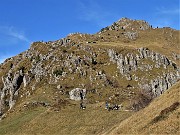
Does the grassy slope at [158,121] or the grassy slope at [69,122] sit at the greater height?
the grassy slope at [158,121]

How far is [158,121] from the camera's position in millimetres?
56031

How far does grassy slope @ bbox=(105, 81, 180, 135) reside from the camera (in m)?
50.1

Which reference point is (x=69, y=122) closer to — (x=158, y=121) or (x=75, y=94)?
(x=158, y=121)

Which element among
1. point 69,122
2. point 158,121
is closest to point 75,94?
point 69,122

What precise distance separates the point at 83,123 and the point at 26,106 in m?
59.1

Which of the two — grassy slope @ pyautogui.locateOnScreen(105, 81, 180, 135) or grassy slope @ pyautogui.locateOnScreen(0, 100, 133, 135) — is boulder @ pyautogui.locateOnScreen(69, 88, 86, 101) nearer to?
grassy slope @ pyautogui.locateOnScreen(0, 100, 133, 135)

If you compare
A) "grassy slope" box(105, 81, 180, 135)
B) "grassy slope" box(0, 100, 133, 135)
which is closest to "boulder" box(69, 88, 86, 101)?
"grassy slope" box(0, 100, 133, 135)

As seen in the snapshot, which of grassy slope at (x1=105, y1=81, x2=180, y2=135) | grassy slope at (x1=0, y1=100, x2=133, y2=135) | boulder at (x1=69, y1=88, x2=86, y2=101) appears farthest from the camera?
boulder at (x1=69, y1=88, x2=86, y2=101)

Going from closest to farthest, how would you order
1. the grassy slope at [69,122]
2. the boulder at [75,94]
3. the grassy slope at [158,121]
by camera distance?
the grassy slope at [158,121], the grassy slope at [69,122], the boulder at [75,94]

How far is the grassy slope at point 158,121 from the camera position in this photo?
164 ft

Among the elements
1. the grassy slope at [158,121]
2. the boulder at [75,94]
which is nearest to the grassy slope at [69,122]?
the grassy slope at [158,121]

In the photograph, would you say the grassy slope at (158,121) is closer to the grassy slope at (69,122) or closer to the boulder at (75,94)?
the grassy slope at (69,122)

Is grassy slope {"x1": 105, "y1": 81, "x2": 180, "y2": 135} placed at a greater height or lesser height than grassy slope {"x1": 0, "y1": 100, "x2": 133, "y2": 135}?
greater

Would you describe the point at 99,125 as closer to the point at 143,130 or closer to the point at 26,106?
the point at 143,130
